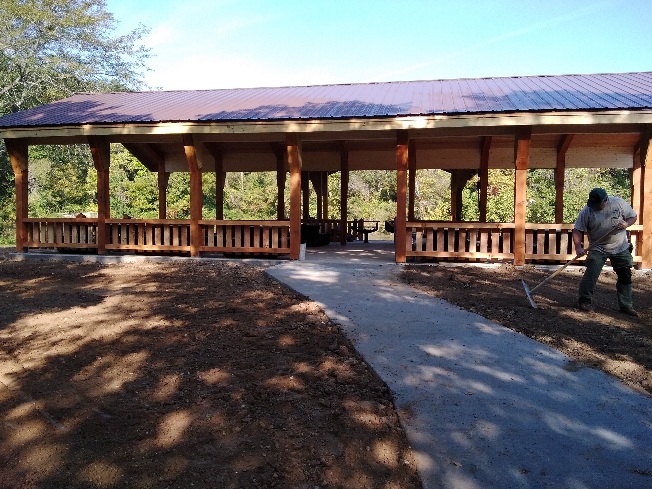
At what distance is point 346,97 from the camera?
37.9 feet

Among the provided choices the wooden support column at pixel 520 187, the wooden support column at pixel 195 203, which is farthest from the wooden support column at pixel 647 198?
the wooden support column at pixel 195 203

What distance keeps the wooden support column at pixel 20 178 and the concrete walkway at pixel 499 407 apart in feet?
29.6

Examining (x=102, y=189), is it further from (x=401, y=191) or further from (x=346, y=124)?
(x=401, y=191)

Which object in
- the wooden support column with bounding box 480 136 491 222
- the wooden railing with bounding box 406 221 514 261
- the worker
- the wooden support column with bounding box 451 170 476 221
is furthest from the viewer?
the wooden support column with bounding box 451 170 476 221

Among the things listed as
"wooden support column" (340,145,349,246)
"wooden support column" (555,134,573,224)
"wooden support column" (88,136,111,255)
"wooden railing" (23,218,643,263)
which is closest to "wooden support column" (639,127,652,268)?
"wooden railing" (23,218,643,263)

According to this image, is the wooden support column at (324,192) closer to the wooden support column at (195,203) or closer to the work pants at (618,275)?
the wooden support column at (195,203)

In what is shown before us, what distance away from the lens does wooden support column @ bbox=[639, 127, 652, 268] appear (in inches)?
335

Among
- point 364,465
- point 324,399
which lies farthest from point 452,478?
point 324,399

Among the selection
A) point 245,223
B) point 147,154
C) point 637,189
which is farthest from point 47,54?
point 637,189

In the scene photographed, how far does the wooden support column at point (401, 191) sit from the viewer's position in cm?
902

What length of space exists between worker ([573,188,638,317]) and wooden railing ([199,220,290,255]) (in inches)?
221

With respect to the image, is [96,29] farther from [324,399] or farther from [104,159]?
[324,399]

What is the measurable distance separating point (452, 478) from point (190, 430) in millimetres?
1422

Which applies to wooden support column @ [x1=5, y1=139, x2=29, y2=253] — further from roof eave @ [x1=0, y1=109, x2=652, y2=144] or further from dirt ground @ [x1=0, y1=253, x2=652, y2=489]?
dirt ground @ [x1=0, y1=253, x2=652, y2=489]
